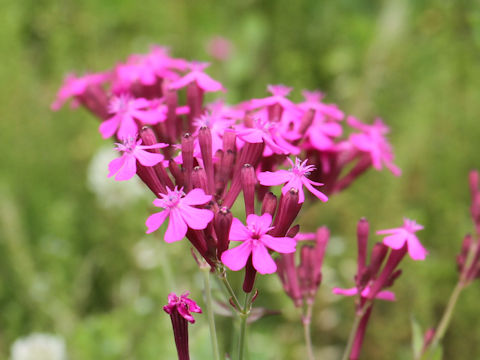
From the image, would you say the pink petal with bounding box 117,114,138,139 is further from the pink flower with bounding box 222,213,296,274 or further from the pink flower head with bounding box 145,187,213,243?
the pink flower with bounding box 222,213,296,274

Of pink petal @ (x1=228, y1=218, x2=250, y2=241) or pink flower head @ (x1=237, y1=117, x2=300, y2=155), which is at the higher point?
pink flower head @ (x1=237, y1=117, x2=300, y2=155)

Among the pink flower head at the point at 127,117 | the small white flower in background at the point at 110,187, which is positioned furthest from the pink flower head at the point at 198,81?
the small white flower in background at the point at 110,187

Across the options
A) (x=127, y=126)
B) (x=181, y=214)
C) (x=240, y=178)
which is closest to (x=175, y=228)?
(x=181, y=214)

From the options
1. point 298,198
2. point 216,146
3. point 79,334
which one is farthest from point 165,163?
point 79,334

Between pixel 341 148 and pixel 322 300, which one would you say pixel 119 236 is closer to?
pixel 322 300

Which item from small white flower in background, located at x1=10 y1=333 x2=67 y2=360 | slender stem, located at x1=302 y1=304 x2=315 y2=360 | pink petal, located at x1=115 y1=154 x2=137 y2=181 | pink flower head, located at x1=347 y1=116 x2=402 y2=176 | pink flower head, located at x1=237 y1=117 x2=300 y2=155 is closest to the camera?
pink petal, located at x1=115 y1=154 x2=137 y2=181

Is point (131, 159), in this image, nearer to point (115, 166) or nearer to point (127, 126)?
point (115, 166)

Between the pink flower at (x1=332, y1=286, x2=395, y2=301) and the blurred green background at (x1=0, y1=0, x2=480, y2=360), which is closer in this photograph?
the pink flower at (x1=332, y1=286, x2=395, y2=301)

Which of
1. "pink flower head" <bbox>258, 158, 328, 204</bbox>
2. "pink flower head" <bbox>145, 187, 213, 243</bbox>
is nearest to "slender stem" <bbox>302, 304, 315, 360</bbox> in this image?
"pink flower head" <bbox>258, 158, 328, 204</bbox>
